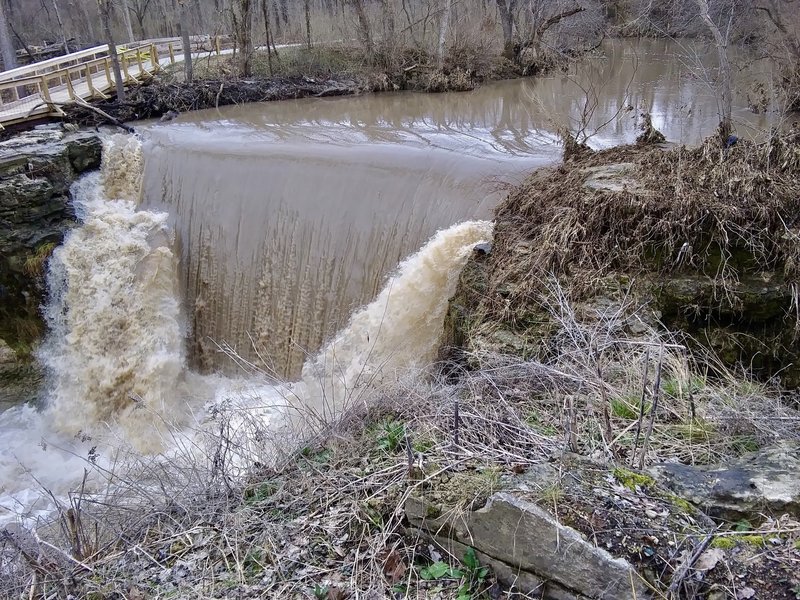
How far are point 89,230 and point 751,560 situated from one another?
960cm

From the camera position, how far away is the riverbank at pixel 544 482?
2.49 meters

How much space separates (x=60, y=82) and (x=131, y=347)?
987 cm

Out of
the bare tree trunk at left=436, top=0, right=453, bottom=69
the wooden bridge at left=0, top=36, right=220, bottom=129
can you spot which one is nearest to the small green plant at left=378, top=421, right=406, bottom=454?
the wooden bridge at left=0, top=36, right=220, bottom=129

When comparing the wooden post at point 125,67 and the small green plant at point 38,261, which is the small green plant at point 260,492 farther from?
the wooden post at point 125,67

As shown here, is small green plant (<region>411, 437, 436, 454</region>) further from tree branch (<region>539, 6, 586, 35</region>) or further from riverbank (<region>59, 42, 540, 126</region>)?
tree branch (<region>539, 6, 586, 35</region>)


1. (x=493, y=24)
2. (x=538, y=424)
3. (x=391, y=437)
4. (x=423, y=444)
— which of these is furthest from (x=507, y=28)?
(x=423, y=444)

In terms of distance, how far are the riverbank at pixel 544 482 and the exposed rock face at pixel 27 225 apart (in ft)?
21.0

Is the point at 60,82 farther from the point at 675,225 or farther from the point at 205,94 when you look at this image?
the point at 675,225

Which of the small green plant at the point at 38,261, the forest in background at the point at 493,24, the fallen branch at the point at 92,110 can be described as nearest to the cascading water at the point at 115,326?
the small green plant at the point at 38,261

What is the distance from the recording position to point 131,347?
27.7 ft

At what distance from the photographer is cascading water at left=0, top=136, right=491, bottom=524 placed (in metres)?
6.89

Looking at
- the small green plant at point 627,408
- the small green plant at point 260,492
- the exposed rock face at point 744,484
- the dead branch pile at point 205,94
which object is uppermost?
the dead branch pile at point 205,94

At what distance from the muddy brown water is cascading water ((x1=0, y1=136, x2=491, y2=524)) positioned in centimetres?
36

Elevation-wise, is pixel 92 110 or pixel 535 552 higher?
pixel 92 110
